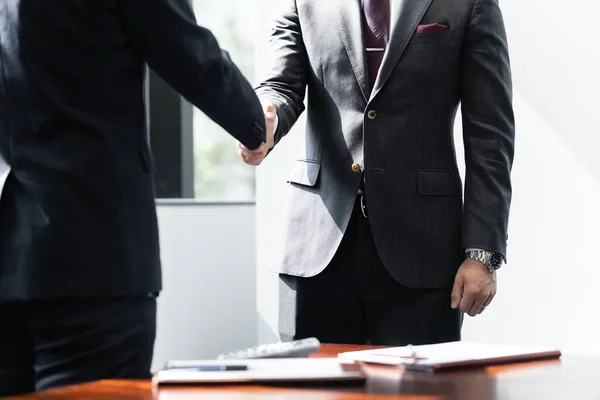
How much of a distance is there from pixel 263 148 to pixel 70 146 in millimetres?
481

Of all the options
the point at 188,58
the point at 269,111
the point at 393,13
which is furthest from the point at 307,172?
the point at 188,58

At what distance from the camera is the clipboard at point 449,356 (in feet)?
4.31

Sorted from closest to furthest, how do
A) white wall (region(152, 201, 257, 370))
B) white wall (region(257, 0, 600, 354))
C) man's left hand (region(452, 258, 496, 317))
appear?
man's left hand (region(452, 258, 496, 317)), white wall (region(257, 0, 600, 354)), white wall (region(152, 201, 257, 370))

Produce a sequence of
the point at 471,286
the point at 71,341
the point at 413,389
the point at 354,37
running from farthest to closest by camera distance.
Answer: the point at 354,37
the point at 471,286
the point at 71,341
the point at 413,389

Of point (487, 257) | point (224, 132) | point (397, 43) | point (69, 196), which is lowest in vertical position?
point (487, 257)

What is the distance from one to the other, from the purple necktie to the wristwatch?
0.47m

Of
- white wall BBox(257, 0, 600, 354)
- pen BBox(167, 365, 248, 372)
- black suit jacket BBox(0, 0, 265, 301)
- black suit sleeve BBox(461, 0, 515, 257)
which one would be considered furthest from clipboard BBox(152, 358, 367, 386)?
white wall BBox(257, 0, 600, 354)

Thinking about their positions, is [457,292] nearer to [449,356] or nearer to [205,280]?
[449,356]

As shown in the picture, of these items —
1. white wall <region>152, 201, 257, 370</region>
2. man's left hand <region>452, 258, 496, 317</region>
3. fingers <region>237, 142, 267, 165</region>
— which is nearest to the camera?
fingers <region>237, 142, 267, 165</region>

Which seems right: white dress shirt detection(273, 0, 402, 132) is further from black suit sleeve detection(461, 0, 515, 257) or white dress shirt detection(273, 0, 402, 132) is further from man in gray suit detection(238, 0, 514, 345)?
black suit sleeve detection(461, 0, 515, 257)

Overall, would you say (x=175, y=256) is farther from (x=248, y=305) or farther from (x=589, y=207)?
(x=589, y=207)

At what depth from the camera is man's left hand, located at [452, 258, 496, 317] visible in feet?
6.47

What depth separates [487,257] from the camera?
2.01 metres

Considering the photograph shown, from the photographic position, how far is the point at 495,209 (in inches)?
80.0
